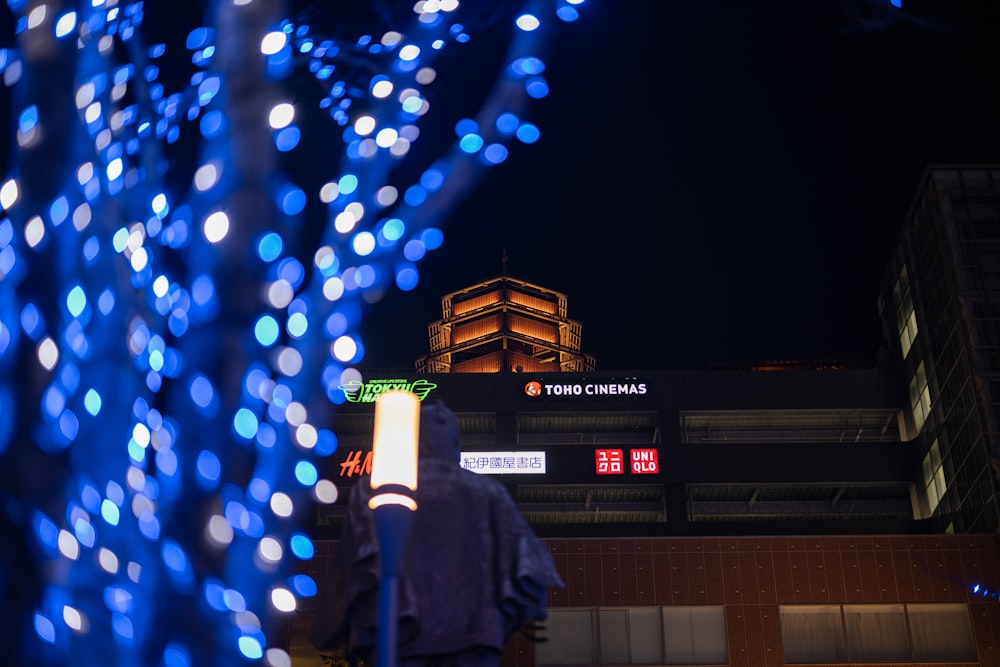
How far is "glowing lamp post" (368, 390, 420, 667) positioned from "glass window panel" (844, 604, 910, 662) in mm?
19656

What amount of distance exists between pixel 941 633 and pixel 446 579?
1946 cm

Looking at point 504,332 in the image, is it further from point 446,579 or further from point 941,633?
point 446,579

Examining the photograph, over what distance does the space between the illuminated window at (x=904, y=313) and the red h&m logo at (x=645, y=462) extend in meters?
8.58

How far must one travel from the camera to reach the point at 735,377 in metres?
36.2

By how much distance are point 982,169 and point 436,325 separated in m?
40.0

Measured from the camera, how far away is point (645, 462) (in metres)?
34.7

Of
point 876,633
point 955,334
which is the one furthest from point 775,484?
point 876,633

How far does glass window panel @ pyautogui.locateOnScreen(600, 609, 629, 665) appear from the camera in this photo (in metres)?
21.9

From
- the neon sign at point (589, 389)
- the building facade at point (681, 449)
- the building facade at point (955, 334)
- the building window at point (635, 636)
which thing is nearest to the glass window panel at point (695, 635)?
the building window at point (635, 636)

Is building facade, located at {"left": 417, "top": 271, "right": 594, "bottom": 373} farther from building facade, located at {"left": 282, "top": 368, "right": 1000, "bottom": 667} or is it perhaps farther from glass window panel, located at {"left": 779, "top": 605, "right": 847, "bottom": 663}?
glass window panel, located at {"left": 779, "top": 605, "right": 847, "bottom": 663}

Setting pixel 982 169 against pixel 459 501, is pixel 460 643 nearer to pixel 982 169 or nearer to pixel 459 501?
pixel 459 501

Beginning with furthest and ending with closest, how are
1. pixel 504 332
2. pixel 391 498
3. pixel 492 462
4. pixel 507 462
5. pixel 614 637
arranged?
pixel 504 332 < pixel 507 462 < pixel 492 462 < pixel 614 637 < pixel 391 498

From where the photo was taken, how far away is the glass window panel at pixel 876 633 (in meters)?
21.9

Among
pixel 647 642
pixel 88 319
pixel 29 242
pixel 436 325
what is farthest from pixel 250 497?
pixel 436 325
